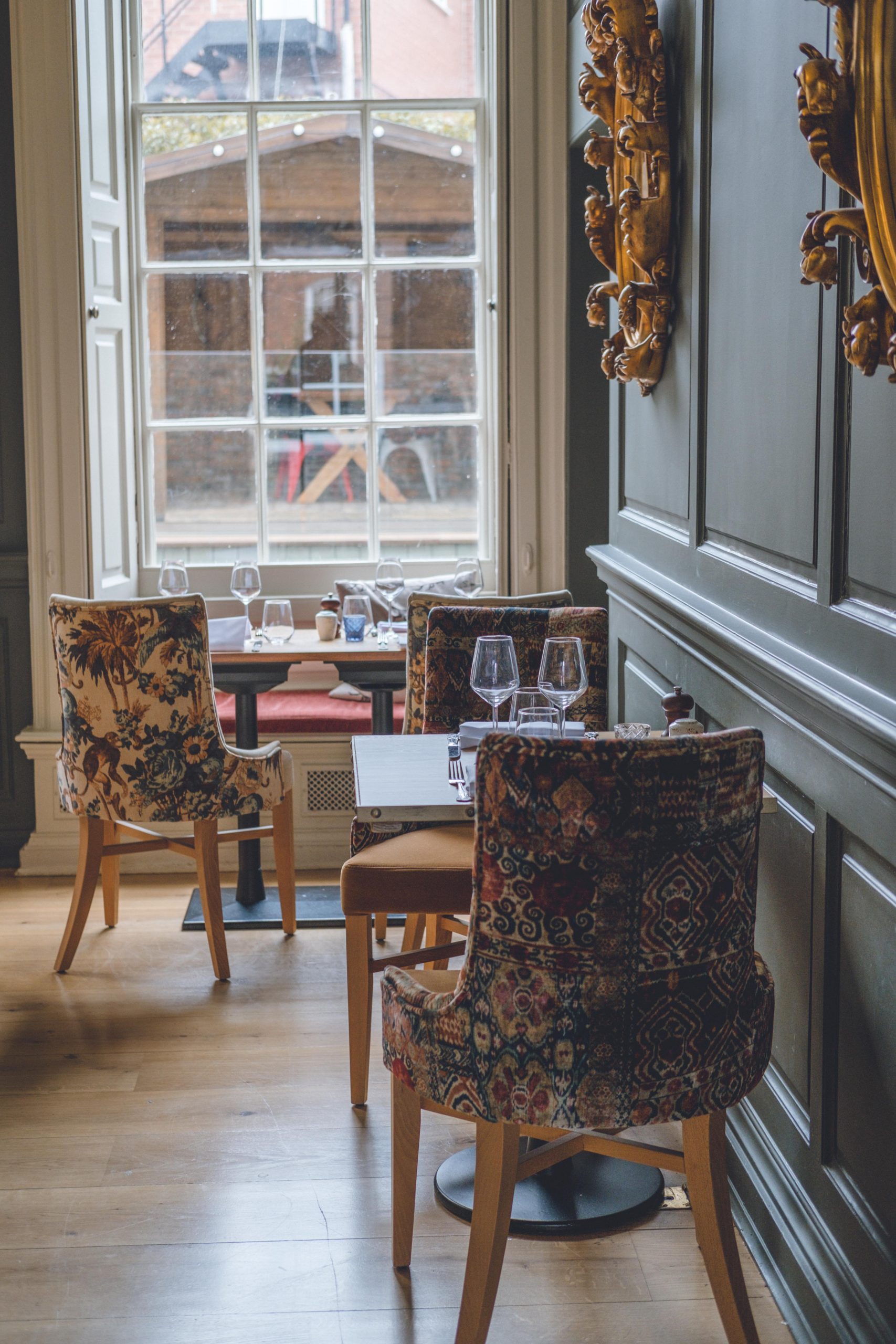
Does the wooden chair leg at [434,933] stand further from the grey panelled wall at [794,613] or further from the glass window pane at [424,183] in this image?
the glass window pane at [424,183]

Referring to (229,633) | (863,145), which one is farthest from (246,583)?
(863,145)

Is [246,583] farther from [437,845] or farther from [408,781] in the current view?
[408,781]

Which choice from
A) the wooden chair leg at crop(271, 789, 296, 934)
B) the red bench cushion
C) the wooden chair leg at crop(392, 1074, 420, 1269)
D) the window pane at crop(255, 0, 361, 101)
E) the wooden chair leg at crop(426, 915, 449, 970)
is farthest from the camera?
the window pane at crop(255, 0, 361, 101)

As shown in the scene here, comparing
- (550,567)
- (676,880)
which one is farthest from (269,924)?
(676,880)

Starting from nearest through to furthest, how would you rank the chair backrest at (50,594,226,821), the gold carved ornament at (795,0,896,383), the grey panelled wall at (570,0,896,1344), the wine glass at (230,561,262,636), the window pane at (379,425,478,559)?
the gold carved ornament at (795,0,896,383) → the grey panelled wall at (570,0,896,1344) → the chair backrest at (50,594,226,821) → the wine glass at (230,561,262,636) → the window pane at (379,425,478,559)

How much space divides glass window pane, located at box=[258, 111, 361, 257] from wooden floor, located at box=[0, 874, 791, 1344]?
2755 millimetres

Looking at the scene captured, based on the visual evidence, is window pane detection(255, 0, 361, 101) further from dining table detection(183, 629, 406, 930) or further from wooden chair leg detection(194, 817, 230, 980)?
wooden chair leg detection(194, 817, 230, 980)

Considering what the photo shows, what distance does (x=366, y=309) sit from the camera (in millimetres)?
5141

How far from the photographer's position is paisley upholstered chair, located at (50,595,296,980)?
11.9 feet

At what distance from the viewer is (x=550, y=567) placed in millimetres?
4945

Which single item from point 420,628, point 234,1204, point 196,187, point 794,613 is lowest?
point 234,1204

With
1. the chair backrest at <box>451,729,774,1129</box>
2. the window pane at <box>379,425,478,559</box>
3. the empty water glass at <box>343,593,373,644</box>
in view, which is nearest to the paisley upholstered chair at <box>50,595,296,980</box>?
the empty water glass at <box>343,593,373,644</box>

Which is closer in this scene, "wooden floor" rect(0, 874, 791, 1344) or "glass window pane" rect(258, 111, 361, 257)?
"wooden floor" rect(0, 874, 791, 1344)

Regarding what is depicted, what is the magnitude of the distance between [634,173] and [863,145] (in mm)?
1562
